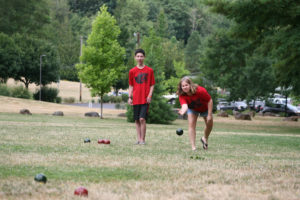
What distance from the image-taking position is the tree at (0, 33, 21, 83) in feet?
196

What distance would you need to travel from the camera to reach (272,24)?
2211cm

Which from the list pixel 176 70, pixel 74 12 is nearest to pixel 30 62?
pixel 176 70

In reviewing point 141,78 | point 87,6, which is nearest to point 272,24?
point 141,78

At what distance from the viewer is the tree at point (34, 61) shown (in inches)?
2507

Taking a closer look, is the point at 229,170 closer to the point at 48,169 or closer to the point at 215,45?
the point at 48,169

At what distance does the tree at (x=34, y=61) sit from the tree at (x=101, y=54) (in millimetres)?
31494

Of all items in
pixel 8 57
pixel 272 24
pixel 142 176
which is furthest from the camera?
pixel 8 57

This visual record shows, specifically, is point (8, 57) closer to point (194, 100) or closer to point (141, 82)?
point (141, 82)

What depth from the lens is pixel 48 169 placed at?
629cm

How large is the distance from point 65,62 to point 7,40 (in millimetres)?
40472

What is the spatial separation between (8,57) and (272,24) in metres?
44.5

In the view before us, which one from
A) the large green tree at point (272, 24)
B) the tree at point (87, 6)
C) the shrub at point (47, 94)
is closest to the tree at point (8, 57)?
the shrub at point (47, 94)

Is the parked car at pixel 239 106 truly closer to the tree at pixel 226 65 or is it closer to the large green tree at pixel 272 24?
the tree at pixel 226 65

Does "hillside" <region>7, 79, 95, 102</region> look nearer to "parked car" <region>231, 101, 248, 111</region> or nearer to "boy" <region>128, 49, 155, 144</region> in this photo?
"parked car" <region>231, 101, 248, 111</region>
